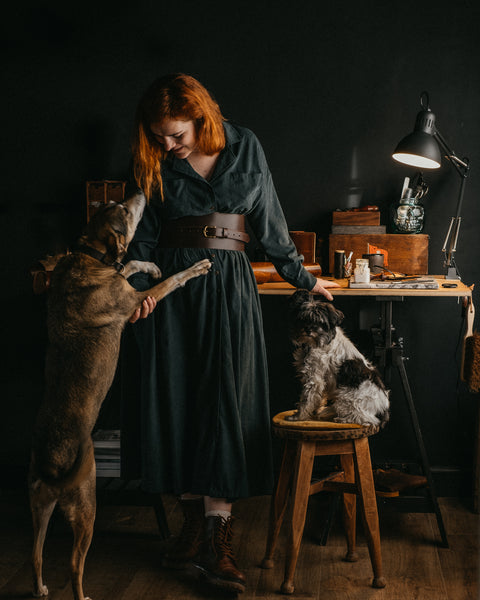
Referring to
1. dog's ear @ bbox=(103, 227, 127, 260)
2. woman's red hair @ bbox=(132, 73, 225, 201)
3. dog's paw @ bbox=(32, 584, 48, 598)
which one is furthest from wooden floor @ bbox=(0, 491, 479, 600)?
woman's red hair @ bbox=(132, 73, 225, 201)

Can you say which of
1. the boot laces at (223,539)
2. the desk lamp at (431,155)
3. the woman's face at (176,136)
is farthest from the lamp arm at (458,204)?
the boot laces at (223,539)

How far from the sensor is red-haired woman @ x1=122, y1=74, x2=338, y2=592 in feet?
8.05

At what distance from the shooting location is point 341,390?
8.19ft

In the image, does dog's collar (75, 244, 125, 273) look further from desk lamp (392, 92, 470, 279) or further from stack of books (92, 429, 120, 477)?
desk lamp (392, 92, 470, 279)

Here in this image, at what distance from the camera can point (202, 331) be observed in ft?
8.11

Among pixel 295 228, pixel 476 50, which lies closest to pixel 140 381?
pixel 295 228

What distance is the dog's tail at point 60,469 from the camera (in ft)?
7.16

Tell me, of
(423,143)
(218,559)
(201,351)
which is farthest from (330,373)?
(423,143)

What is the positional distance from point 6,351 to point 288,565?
6.80 feet

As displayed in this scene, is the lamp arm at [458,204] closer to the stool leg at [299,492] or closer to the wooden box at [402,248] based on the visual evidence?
the wooden box at [402,248]

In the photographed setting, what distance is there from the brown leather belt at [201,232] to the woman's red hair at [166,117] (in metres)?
0.15

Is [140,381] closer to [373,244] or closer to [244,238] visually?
[244,238]

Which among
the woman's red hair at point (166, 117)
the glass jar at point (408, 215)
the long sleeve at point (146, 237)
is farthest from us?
the glass jar at point (408, 215)

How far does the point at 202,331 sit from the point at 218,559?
2.97ft
